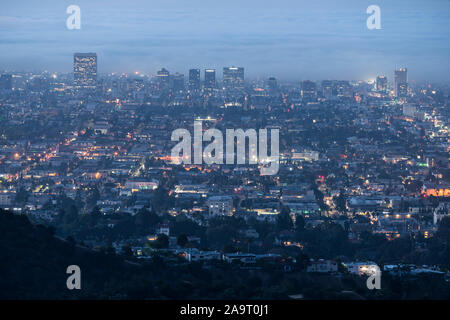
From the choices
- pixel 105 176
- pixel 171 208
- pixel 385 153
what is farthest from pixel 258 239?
pixel 385 153

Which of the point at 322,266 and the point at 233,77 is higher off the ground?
the point at 233,77

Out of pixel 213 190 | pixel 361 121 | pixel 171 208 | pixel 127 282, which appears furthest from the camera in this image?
pixel 361 121

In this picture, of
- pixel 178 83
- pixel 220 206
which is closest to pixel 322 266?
pixel 220 206

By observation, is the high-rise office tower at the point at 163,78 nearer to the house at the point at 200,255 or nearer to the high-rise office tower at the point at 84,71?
the high-rise office tower at the point at 84,71

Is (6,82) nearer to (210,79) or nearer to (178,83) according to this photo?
(178,83)

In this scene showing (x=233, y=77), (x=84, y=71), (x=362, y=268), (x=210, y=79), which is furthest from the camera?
(x=233, y=77)
